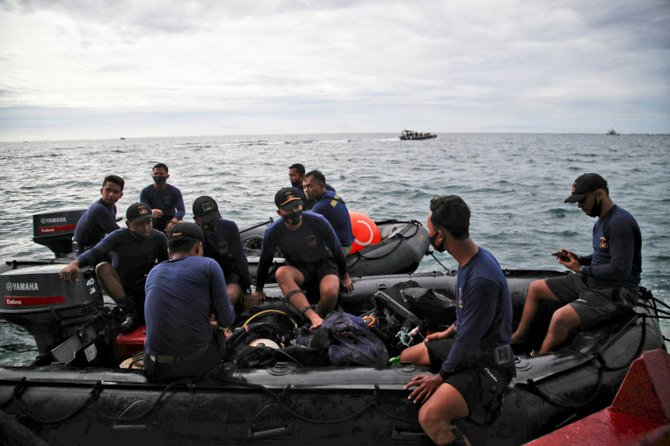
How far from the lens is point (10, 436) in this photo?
3307 mm

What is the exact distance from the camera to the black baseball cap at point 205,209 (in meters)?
5.18

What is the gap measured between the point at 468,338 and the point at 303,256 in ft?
9.16

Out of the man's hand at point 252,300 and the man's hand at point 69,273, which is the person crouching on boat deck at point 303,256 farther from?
the man's hand at point 69,273

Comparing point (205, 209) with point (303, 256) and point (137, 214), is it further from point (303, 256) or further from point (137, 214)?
point (303, 256)

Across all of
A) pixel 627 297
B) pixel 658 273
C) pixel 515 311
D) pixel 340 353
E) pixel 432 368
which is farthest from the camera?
pixel 658 273

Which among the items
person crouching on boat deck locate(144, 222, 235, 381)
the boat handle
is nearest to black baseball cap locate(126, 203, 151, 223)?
person crouching on boat deck locate(144, 222, 235, 381)

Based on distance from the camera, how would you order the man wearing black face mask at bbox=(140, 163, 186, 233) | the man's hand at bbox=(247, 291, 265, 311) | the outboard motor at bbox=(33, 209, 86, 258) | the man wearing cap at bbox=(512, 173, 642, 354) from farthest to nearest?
the man wearing black face mask at bbox=(140, 163, 186, 233) < the outboard motor at bbox=(33, 209, 86, 258) < the man's hand at bbox=(247, 291, 265, 311) < the man wearing cap at bbox=(512, 173, 642, 354)

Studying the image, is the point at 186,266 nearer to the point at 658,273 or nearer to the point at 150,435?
the point at 150,435

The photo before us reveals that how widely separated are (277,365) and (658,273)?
27.6 ft

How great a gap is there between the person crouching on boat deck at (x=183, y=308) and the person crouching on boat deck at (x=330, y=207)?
317 cm

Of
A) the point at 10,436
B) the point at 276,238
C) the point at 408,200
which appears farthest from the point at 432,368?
the point at 408,200

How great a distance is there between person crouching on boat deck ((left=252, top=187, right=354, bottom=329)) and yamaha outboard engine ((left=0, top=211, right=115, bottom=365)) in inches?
61.1

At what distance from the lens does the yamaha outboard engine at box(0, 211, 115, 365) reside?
13.9 ft

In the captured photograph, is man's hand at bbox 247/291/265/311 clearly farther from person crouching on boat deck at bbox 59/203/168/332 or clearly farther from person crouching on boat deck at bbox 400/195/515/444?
person crouching on boat deck at bbox 400/195/515/444
